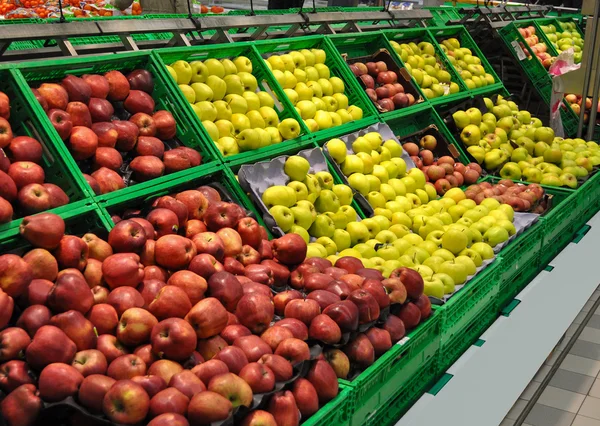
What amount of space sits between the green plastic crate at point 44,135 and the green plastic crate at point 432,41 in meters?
3.71

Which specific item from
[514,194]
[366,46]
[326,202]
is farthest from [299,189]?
[366,46]

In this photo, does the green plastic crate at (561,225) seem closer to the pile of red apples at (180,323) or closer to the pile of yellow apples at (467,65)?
the pile of yellow apples at (467,65)

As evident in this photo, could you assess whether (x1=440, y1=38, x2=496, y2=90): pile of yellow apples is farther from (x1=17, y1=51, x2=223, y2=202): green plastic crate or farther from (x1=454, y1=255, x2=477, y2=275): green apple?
(x1=17, y1=51, x2=223, y2=202): green plastic crate

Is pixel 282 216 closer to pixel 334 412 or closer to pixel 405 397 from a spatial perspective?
pixel 405 397

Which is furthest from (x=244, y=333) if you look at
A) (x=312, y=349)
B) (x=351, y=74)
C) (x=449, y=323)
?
(x=351, y=74)

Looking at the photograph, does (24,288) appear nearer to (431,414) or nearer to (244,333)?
(244,333)

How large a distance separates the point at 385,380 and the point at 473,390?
81 cm

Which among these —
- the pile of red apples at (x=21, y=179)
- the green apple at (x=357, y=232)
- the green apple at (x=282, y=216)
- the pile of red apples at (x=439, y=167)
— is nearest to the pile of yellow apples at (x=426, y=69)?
the pile of red apples at (x=439, y=167)

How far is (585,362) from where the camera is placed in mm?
4574

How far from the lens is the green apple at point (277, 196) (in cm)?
356

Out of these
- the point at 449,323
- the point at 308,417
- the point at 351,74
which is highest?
the point at 351,74

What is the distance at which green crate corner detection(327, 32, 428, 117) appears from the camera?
5.35 meters

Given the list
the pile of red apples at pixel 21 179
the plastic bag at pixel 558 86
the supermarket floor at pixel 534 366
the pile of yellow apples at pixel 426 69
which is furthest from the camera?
the plastic bag at pixel 558 86

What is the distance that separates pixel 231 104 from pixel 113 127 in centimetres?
97
